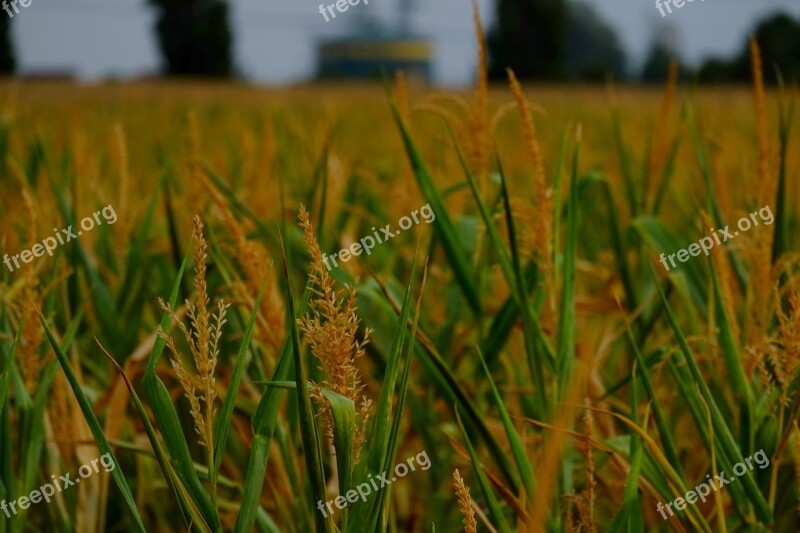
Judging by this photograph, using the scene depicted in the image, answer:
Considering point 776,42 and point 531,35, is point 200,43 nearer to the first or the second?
point 531,35

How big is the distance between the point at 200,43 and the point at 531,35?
833cm

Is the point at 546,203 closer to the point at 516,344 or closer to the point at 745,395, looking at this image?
the point at 745,395

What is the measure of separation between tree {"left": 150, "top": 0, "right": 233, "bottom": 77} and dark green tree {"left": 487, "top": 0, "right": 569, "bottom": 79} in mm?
6668

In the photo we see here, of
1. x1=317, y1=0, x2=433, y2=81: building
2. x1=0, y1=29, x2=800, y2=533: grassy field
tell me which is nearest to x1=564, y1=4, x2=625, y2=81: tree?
x1=317, y1=0, x2=433, y2=81: building

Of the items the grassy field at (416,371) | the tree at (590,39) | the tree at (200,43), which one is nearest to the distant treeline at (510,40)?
the tree at (200,43)

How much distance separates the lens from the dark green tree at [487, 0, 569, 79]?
2105 cm

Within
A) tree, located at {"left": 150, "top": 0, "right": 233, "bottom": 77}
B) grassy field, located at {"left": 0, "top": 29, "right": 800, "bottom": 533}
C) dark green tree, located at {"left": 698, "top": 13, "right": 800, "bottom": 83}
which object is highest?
tree, located at {"left": 150, "top": 0, "right": 233, "bottom": 77}

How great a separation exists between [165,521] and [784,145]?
29.9 inches

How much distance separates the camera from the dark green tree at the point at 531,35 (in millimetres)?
21047

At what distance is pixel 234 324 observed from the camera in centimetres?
94

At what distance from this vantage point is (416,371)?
3.26 feet

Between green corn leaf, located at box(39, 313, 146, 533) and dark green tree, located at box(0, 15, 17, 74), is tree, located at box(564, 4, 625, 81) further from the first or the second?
green corn leaf, located at box(39, 313, 146, 533)

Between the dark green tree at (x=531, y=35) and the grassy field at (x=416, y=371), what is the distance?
20691 millimetres

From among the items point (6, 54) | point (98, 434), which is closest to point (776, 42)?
point (6, 54)
